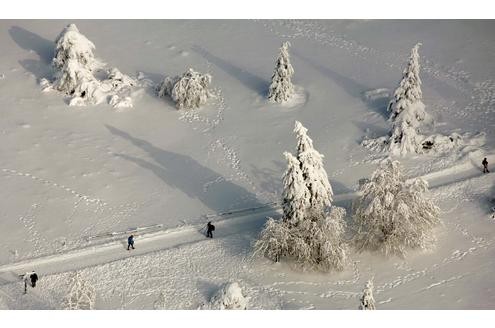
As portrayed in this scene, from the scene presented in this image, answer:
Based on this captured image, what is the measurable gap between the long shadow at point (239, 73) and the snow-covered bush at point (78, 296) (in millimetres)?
24829

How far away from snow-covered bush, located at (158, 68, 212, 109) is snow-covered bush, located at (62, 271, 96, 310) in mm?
21451

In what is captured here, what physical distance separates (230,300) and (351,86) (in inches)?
1002

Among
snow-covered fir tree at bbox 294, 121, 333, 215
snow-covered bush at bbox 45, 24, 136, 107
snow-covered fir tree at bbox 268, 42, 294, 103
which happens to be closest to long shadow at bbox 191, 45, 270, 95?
snow-covered fir tree at bbox 268, 42, 294, 103

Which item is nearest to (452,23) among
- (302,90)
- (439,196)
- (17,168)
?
(302,90)

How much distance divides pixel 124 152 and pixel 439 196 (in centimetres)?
2157

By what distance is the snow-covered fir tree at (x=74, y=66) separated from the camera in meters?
56.7

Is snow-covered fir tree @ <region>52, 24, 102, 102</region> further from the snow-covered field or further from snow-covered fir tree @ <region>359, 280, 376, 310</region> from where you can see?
snow-covered fir tree @ <region>359, 280, 376, 310</region>

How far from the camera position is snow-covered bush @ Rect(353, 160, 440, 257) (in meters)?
39.5

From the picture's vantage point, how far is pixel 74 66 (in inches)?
2233

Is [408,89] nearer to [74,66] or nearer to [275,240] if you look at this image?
[275,240]

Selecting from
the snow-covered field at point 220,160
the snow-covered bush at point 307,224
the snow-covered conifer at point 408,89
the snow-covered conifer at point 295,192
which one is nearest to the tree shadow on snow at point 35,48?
the snow-covered field at point 220,160

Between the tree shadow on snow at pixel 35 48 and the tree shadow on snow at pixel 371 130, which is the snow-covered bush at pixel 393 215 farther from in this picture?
the tree shadow on snow at pixel 35 48

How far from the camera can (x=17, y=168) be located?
4928 cm

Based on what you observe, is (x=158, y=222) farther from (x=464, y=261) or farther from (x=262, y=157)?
(x=464, y=261)
